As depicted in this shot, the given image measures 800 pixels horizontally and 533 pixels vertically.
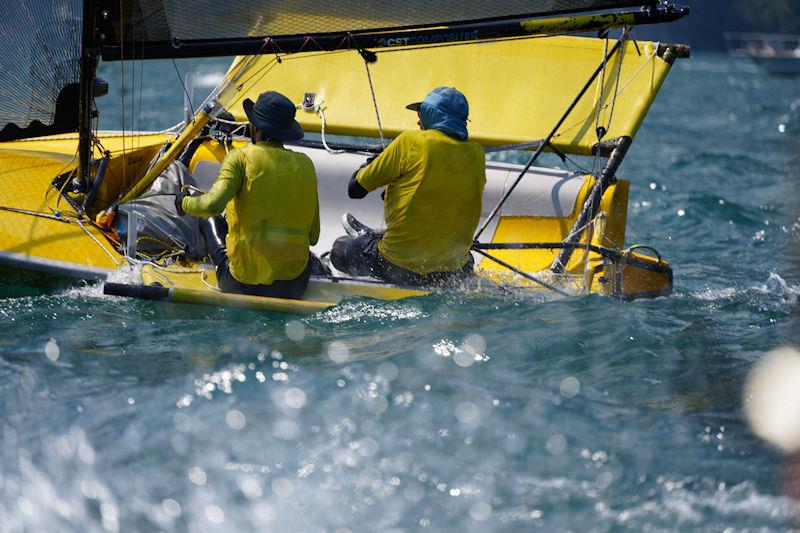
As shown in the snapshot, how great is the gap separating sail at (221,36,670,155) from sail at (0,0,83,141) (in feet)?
4.33

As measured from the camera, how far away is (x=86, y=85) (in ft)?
18.4

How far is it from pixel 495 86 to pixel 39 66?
296 centimetres

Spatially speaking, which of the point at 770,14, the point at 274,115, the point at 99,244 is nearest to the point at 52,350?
the point at 99,244

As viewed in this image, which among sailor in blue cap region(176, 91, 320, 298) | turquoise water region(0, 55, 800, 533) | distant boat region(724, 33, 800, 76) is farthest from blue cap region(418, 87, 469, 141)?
distant boat region(724, 33, 800, 76)

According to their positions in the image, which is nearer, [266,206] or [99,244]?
[266,206]

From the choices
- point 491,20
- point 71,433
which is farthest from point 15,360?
point 491,20

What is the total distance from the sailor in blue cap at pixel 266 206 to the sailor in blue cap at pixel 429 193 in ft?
1.20

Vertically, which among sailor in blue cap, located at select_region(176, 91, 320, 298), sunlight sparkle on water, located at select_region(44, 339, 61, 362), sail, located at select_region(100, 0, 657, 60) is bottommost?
sunlight sparkle on water, located at select_region(44, 339, 61, 362)

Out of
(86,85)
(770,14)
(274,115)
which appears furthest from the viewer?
(770,14)

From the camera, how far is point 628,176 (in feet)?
39.3

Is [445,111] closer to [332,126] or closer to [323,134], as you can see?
[323,134]

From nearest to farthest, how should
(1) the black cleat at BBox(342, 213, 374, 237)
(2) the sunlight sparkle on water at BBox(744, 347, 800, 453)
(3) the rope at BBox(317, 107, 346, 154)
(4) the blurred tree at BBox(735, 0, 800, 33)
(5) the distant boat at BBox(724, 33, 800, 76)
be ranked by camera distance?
1. (2) the sunlight sparkle on water at BBox(744, 347, 800, 453)
2. (1) the black cleat at BBox(342, 213, 374, 237)
3. (3) the rope at BBox(317, 107, 346, 154)
4. (5) the distant boat at BBox(724, 33, 800, 76)
5. (4) the blurred tree at BBox(735, 0, 800, 33)

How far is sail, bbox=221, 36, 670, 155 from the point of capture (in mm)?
6855

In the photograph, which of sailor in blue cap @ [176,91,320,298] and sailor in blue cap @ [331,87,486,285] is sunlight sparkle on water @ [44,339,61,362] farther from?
sailor in blue cap @ [331,87,486,285]
